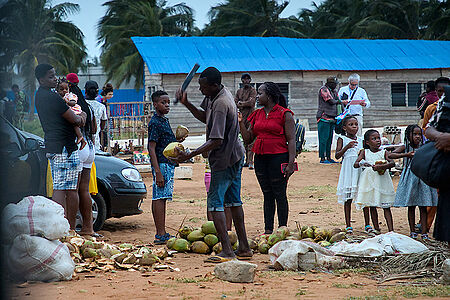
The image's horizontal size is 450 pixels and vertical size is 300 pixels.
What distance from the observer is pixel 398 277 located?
5.16 m

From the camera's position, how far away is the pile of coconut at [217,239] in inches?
259

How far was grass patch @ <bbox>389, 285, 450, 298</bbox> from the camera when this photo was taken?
4535 millimetres

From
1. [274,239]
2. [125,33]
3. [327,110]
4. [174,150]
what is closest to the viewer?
[174,150]

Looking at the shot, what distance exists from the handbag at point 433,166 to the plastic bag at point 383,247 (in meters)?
1.50

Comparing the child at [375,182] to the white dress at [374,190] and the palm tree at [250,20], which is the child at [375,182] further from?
the palm tree at [250,20]

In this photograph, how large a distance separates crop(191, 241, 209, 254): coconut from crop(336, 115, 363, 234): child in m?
1.98

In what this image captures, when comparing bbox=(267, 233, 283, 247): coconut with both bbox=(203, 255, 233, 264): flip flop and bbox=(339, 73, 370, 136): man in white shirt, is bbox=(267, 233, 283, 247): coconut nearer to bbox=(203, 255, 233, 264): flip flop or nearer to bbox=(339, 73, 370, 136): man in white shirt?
bbox=(203, 255, 233, 264): flip flop

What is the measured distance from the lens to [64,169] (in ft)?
21.1

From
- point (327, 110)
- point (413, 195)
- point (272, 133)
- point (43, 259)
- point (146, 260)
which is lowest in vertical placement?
point (146, 260)

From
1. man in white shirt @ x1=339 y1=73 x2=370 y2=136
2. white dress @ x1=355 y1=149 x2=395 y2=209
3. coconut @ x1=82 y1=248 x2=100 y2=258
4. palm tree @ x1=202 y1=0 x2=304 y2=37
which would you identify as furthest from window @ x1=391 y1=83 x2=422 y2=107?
coconut @ x1=82 y1=248 x2=100 y2=258

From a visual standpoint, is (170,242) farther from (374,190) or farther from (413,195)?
(413,195)

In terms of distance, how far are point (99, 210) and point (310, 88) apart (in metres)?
21.0

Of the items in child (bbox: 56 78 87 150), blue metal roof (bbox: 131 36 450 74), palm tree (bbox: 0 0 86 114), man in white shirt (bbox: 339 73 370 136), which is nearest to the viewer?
palm tree (bbox: 0 0 86 114)

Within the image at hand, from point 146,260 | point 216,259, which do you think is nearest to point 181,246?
point 216,259
